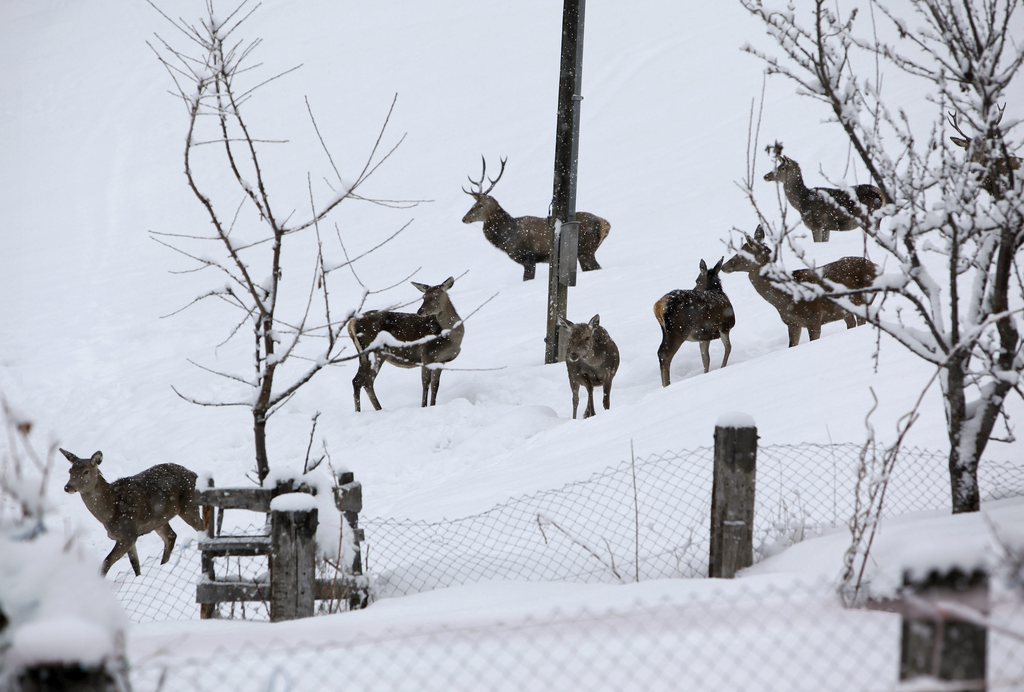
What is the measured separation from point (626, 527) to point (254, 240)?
14452 millimetres

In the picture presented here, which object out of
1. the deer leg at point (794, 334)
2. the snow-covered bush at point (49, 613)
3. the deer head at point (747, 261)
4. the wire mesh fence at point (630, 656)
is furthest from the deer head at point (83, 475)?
the deer leg at point (794, 334)

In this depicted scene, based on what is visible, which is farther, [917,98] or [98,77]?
[98,77]

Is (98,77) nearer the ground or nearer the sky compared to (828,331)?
nearer the sky

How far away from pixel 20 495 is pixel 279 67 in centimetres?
2758

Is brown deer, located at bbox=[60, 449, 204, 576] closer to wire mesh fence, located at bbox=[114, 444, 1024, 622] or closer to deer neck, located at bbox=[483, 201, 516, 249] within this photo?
wire mesh fence, located at bbox=[114, 444, 1024, 622]

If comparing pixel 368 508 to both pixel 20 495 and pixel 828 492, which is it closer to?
pixel 828 492

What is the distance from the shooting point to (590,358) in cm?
868

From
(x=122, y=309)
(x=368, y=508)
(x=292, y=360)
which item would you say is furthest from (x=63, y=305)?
(x=368, y=508)

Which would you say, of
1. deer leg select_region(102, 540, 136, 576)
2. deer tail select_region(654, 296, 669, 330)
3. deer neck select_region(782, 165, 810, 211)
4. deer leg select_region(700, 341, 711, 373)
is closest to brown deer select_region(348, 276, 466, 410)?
deer tail select_region(654, 296, 669, 330)

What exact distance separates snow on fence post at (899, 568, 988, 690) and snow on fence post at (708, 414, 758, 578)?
2217 millimetres

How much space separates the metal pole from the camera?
10.5 metres

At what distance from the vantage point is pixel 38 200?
21.5 m

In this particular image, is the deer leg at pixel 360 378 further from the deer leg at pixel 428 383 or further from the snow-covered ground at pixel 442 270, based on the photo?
the deer leg at pixel 428 383

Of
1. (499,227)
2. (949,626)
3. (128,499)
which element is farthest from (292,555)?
(499,227)
